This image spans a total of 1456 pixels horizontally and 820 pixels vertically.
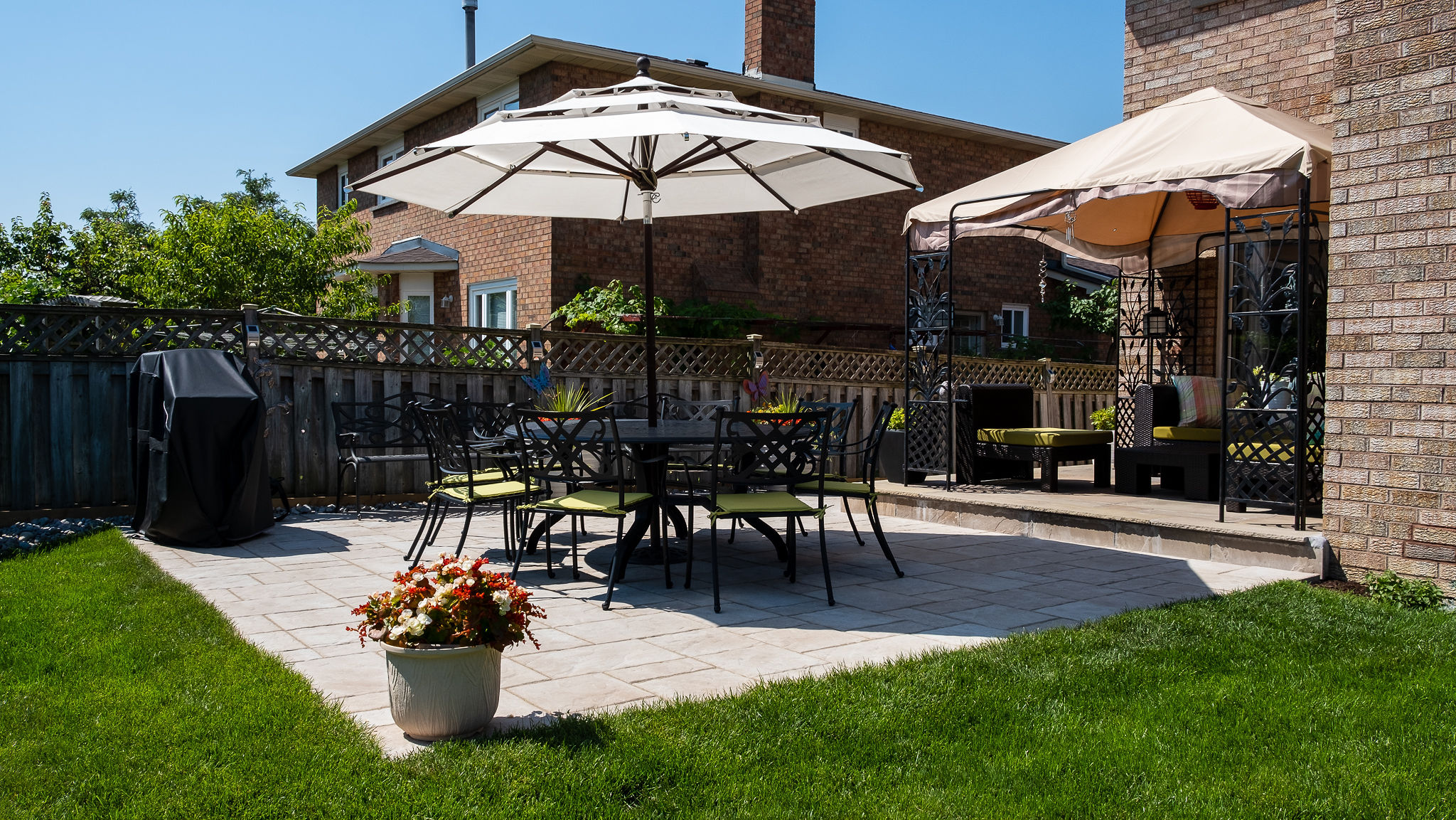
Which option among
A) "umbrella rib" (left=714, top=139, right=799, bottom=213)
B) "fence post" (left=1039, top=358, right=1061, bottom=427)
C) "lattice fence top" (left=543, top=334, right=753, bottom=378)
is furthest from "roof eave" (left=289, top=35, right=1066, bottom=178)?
"umbrella rib" (left=714, top=139, right=799, bottom=213)

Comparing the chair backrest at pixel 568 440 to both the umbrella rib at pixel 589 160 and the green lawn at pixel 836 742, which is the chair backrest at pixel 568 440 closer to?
the umbrella rib at pixel 589 160

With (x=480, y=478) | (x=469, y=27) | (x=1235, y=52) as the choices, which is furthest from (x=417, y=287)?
(x=1235, y=52)

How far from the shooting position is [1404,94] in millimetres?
5062

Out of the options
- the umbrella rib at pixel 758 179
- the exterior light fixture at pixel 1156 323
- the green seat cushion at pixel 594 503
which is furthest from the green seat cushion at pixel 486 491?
the exterior light fixture at pixel 1156 323

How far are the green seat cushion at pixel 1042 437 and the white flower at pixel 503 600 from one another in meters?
5.82

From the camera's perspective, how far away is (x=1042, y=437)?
8.05m

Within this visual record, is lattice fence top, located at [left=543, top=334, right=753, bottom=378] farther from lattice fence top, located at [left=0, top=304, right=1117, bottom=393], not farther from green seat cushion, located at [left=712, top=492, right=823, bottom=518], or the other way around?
green seat cushion, located at [left=712, top=492, right=823, bottom=518]

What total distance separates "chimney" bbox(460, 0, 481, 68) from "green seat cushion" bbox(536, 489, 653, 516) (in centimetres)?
1743

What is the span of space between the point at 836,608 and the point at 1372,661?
7.04 ft

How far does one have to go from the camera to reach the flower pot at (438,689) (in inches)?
117

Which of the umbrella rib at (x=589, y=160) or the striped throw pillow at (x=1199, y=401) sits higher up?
the umbrella rib at (x=589, y=160)

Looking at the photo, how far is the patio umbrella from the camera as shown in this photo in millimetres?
4938

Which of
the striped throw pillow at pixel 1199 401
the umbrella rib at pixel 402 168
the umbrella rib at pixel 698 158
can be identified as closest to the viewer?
the umbrella rib at pixel 402 168

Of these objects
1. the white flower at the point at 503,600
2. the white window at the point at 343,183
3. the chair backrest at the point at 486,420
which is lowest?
the white flower at the point at 503,600
